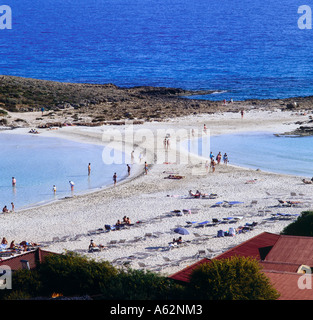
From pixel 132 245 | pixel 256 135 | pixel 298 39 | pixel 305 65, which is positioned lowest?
pixel 132 245

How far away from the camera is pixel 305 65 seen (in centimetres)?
11244

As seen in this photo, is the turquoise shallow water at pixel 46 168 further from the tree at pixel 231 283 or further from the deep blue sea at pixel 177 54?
the deep blue sea at pixel 177 54

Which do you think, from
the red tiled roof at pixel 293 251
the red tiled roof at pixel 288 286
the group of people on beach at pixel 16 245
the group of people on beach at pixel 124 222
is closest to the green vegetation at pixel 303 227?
the red tiled roof at pixel 293 251

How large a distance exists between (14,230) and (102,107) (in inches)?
1385

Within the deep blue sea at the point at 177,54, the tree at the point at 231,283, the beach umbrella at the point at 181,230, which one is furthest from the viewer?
the deep blue sea at the point at 177,54

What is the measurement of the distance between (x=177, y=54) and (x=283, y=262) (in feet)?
392

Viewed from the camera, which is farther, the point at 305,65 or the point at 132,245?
the point at 305,65

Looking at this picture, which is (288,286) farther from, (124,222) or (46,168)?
(46,168)

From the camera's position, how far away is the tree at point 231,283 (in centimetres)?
1477

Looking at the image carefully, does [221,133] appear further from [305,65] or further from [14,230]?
[305,65]

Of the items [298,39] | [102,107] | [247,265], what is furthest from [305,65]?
[247,265]

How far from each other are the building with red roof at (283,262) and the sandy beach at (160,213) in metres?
2.25

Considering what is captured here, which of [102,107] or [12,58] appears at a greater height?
[12,58]

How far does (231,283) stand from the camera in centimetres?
1499
